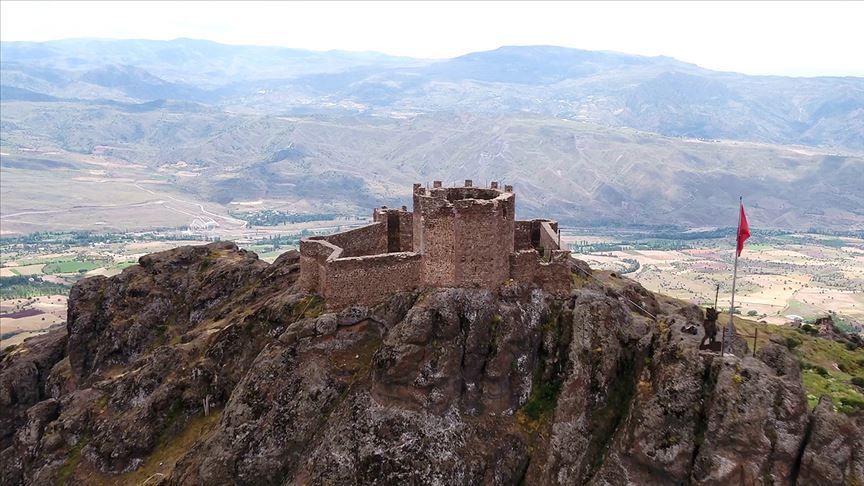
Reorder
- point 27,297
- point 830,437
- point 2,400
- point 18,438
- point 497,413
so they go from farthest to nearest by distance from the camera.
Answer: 1. point 27,297
2. point 2,400
3. point 18,438
4. point 497,413
5. point 830,437

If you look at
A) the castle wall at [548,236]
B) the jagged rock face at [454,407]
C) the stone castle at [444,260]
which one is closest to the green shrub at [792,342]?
the jagged rock face at [454,407]

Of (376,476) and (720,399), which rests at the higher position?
(720,399)

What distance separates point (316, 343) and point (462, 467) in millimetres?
11218

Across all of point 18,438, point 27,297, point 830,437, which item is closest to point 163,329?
point 18,438

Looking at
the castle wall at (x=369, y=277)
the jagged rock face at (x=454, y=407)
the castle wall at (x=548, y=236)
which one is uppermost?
the castle wall at (x=548, y=236)

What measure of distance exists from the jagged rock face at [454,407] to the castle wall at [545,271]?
0.80m

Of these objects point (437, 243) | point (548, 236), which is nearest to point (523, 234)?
point (548, 236)

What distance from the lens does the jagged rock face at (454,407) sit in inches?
1330

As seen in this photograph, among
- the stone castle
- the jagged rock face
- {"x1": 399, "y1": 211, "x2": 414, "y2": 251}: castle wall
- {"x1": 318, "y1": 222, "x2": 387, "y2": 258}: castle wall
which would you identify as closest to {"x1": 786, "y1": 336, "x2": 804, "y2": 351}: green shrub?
the jagged rock face

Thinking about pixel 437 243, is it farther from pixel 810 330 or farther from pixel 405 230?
pixel 810 330

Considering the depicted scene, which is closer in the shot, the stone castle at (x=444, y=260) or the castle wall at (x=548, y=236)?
the stone castle at (x=444, y=260)

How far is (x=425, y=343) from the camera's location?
39.9 m

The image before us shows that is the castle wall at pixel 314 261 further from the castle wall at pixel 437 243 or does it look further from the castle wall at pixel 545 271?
the castle wall at pixel 545 271

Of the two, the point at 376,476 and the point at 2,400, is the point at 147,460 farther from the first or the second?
the point at 2,400
